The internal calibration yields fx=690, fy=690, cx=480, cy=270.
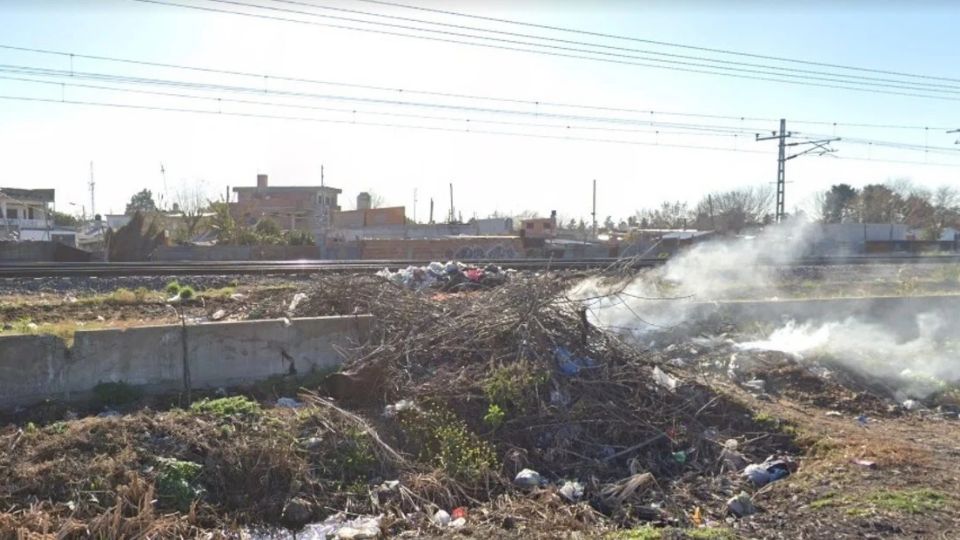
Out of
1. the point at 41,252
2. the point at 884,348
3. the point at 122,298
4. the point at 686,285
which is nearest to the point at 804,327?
the point at 884,348

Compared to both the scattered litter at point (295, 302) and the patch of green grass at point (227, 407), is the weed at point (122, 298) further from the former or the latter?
the patch of green grass at point (227, 407)

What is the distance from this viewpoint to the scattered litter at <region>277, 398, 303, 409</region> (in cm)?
657

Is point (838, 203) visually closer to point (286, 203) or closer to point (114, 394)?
point (286, 203)

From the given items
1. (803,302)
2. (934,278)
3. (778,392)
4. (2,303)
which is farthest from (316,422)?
(934,278)

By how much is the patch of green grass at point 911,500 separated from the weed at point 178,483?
196 inches

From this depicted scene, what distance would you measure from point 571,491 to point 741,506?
1276mm

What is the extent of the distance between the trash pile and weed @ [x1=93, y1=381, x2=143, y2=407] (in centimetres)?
476

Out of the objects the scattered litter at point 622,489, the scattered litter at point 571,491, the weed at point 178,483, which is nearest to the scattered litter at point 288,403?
the weed at point 178,483

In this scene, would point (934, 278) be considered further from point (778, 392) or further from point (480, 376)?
point (480, 376)

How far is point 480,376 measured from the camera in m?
6.91

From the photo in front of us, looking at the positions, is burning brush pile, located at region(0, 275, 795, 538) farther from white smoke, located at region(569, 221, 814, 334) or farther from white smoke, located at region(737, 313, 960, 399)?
white smoke, located at region(737, 313, 960, 399)

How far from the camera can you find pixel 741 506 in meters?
5.17

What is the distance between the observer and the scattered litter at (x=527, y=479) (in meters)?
5.63

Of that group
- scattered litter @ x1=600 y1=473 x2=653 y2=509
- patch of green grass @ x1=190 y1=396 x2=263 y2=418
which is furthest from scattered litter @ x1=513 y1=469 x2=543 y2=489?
patch of green grass @ x1=190 y1=396 x2=263 y2=418
